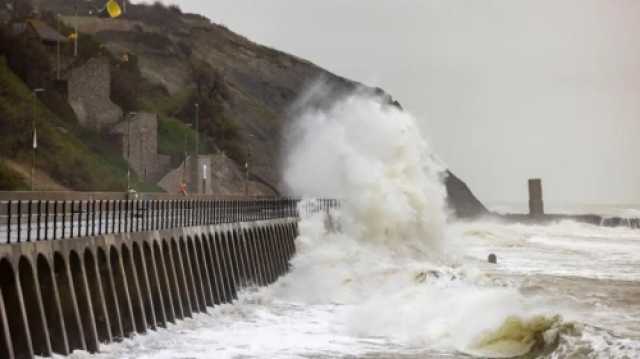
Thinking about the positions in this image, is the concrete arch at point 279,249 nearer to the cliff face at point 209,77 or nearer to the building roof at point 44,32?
the building roof at point 44,32

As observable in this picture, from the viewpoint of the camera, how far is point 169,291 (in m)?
25.9

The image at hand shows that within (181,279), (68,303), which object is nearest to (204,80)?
(181,279)

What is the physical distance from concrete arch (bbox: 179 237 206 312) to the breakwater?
0.03 meters

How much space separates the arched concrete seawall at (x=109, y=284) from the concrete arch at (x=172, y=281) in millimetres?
29

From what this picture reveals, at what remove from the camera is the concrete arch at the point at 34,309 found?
58.5 feet

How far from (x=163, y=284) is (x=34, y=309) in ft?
26.1

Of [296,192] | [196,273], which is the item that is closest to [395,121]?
[296,192]

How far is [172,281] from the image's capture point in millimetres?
26844

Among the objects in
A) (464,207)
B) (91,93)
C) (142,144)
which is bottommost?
(464,207)

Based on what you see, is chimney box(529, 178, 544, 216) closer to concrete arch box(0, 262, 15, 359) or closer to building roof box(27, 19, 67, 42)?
building roof box(27, 19, 67, 42)

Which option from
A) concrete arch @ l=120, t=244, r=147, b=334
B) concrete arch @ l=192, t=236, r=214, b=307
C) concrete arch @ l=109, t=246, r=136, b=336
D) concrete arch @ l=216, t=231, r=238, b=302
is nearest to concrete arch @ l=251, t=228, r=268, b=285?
concrete arch @ l=216, t=231, r=238, b=302

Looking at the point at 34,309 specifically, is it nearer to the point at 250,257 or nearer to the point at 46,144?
the point at 250,257

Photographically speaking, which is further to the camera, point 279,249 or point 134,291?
point 279,249

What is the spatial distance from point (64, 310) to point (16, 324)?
251 centimetres
